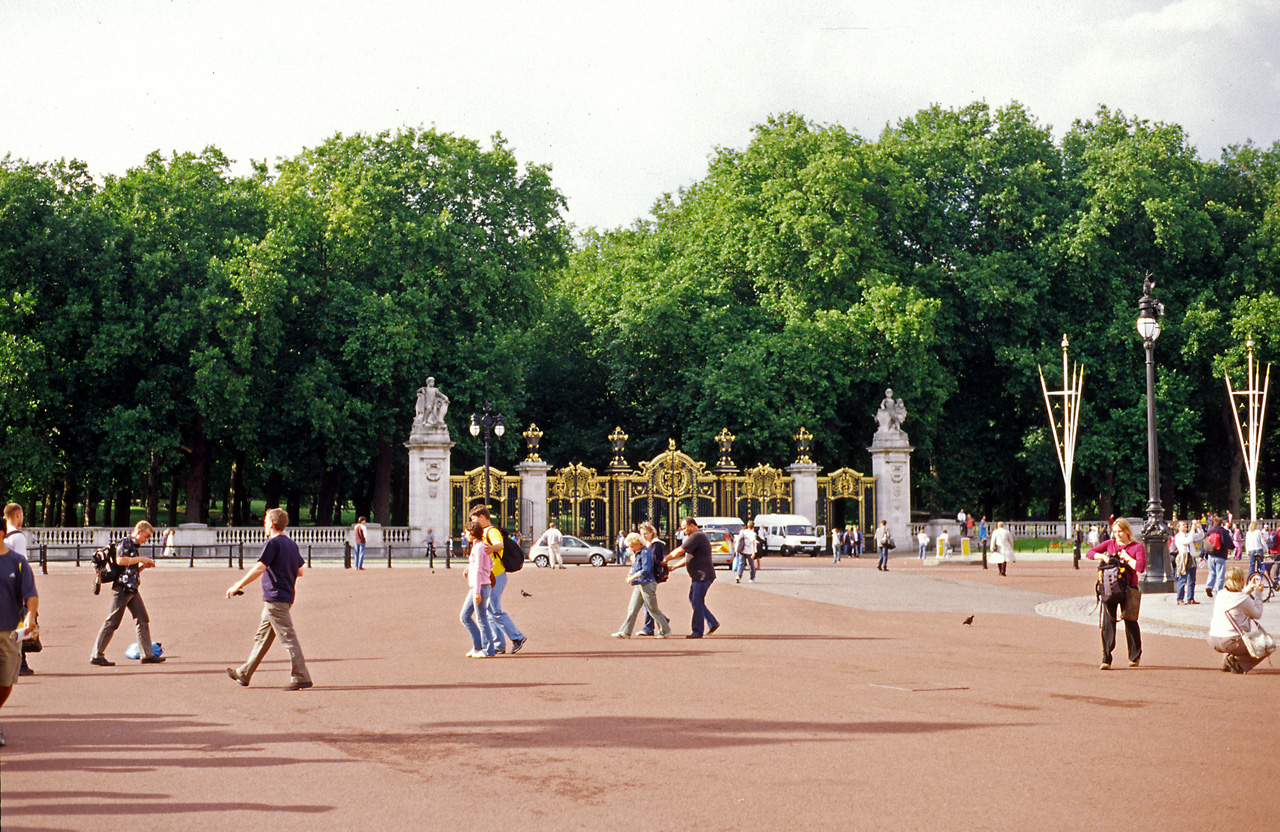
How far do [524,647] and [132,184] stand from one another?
34.0 m

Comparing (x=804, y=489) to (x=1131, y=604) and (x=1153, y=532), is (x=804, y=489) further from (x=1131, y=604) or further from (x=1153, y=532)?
(x=1131, y=604)

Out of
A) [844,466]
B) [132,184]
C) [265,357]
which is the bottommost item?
[844,466]

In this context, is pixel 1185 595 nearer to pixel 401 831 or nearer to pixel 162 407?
pixel 401 831

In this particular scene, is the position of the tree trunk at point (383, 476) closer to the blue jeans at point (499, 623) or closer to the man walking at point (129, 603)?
the blue jeans at point (499, 623)

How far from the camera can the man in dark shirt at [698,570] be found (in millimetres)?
15828

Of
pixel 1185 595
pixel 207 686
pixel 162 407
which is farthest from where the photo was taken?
pixel 162 407

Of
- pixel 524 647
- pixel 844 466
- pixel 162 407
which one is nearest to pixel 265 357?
pixel 162 407

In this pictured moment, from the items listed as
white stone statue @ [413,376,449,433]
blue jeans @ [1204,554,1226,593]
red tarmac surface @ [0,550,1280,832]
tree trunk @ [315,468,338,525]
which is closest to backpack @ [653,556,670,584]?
red tarmac surface @ [0,550,1280,832]

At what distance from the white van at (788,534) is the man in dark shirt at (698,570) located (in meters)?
28.2

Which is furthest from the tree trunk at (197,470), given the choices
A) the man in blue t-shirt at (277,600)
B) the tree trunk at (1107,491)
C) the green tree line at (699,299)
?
the man in blue t-shirt at (277,600)

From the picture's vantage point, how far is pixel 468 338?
44.7m

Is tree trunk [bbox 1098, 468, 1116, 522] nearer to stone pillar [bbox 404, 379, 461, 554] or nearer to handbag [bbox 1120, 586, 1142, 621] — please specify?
stone pillar [bbox 404, 379, 461, 554]

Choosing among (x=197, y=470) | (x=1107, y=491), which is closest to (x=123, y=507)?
(x=197, y=470)

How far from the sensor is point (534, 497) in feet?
140
